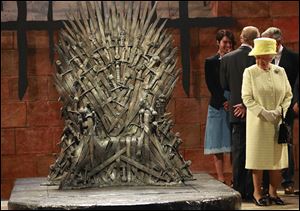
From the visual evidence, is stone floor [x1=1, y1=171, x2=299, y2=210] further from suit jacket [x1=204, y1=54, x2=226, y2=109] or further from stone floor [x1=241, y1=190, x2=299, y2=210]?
Result: suit jacket [x1=204, y1=54, x2=226, y2=109]

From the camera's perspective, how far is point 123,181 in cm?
717

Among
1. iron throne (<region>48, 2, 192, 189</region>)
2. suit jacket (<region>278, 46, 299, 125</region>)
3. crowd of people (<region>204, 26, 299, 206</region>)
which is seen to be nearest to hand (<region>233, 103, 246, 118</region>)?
crowd of people (<region>204, 26, 299, 206</region>)

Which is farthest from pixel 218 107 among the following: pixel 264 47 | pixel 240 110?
pixel 264 47

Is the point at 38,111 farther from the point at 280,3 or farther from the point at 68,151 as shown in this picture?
the point at 68,151

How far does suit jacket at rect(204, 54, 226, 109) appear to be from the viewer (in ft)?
30.1

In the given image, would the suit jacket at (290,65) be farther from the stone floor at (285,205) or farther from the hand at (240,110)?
the stone floor at (285,205)

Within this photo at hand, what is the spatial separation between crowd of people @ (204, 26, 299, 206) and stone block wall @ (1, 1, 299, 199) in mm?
1496

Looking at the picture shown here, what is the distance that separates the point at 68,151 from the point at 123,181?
17.2 inches

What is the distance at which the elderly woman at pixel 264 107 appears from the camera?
826 cm

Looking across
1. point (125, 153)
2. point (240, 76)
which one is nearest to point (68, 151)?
point (125, 153)

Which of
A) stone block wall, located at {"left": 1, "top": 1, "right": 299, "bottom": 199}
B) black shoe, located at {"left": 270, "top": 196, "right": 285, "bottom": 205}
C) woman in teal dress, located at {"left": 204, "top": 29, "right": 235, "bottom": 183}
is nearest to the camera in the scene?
black shoe, located at {"left": 270, "top": 196, "right": 285, "bottom": 205}

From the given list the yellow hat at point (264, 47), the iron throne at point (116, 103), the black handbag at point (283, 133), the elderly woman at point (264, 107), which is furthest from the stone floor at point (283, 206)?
the yellow hat at point (264, 47)

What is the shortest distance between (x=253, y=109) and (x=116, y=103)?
4.07ft

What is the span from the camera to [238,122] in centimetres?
869
